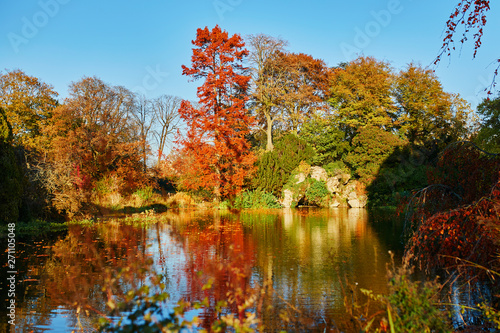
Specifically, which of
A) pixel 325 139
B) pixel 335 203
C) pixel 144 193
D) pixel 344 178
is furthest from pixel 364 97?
pixel 144 193

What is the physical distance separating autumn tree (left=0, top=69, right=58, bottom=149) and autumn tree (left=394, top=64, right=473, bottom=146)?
28011 mm

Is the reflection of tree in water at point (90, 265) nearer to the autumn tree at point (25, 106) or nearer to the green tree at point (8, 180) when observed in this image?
the green tree at point (8, 180)

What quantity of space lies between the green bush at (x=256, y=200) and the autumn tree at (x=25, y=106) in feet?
47.6

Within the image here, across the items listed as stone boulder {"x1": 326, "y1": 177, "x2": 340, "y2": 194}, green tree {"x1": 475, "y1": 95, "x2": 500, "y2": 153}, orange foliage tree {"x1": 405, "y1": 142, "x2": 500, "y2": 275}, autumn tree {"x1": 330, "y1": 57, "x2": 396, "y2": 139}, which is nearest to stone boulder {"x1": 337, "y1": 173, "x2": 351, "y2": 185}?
stone boulder {"x1": 326, "y1": 177, "x2": 340, "y2": 194}

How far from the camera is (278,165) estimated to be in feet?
88.7

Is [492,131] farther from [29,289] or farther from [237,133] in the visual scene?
[29,289]

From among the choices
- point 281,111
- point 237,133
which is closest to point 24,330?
point 237,133

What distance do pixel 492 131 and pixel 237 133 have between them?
56.9ft

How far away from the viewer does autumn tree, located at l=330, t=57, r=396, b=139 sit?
101 ft

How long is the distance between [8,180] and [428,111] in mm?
29197

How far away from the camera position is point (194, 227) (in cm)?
1533

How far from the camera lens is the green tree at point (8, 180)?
42.6 ft

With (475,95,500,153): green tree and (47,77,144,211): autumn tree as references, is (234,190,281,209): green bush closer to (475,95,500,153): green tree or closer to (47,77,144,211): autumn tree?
(47,77,144,211): autumn tree

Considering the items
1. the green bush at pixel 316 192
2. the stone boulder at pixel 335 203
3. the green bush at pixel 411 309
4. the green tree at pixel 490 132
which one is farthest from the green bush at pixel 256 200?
the green bush at pixel 411 309
